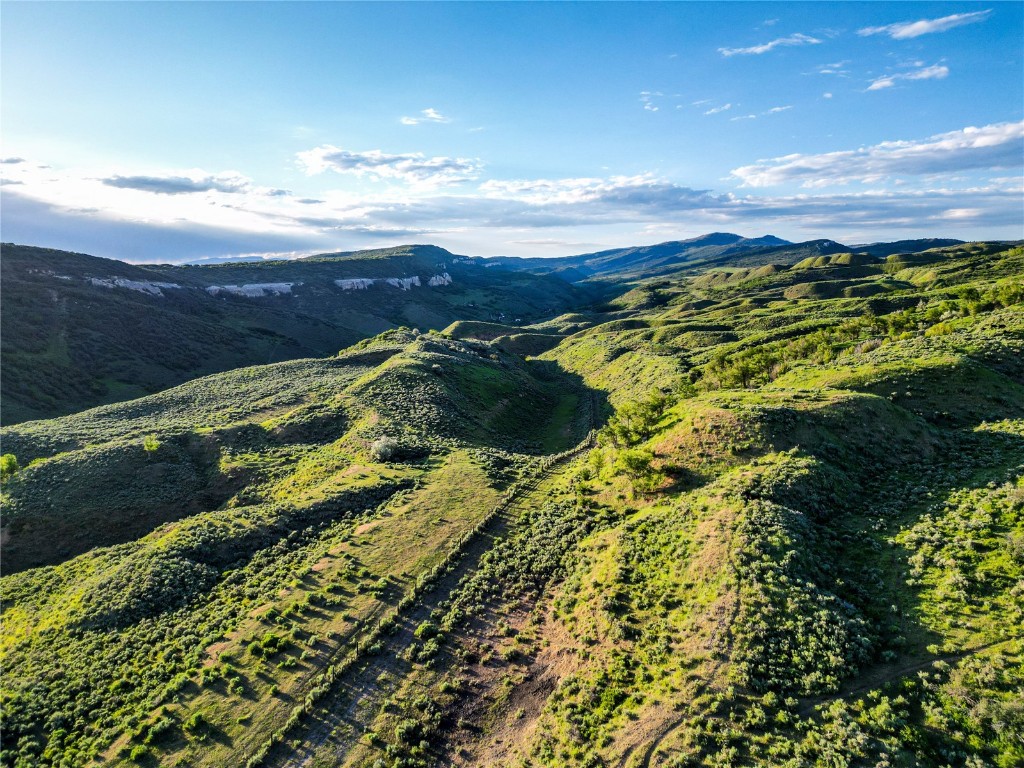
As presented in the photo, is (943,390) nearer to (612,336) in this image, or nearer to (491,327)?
(612,336)

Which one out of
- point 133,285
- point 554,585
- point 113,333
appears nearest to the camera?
point 554,585

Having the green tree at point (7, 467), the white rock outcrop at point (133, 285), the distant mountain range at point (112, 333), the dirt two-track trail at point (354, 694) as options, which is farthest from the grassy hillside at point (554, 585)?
the white rock outcrop at point (133, 285)

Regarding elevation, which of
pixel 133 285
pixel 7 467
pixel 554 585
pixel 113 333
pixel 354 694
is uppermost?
pixel 133 285

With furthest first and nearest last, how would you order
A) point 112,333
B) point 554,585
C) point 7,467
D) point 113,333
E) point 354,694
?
point 113,333 < point 112,333 < point 7,467 < point 554,585 < point 354,694

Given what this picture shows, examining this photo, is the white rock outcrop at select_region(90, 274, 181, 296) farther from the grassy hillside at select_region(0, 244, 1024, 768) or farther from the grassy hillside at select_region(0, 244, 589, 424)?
the grassy hillside at select_region(0, 244, 1024, 768)

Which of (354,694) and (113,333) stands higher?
(113,333)

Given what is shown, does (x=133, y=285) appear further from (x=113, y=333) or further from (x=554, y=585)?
(x=554, y=585)

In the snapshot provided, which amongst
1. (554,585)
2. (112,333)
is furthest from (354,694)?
(112,333)

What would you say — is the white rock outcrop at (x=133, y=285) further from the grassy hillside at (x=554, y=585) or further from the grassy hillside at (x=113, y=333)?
Result: the grassy hillside at (x=554, y=585)

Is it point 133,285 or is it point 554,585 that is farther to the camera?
point 133,285
